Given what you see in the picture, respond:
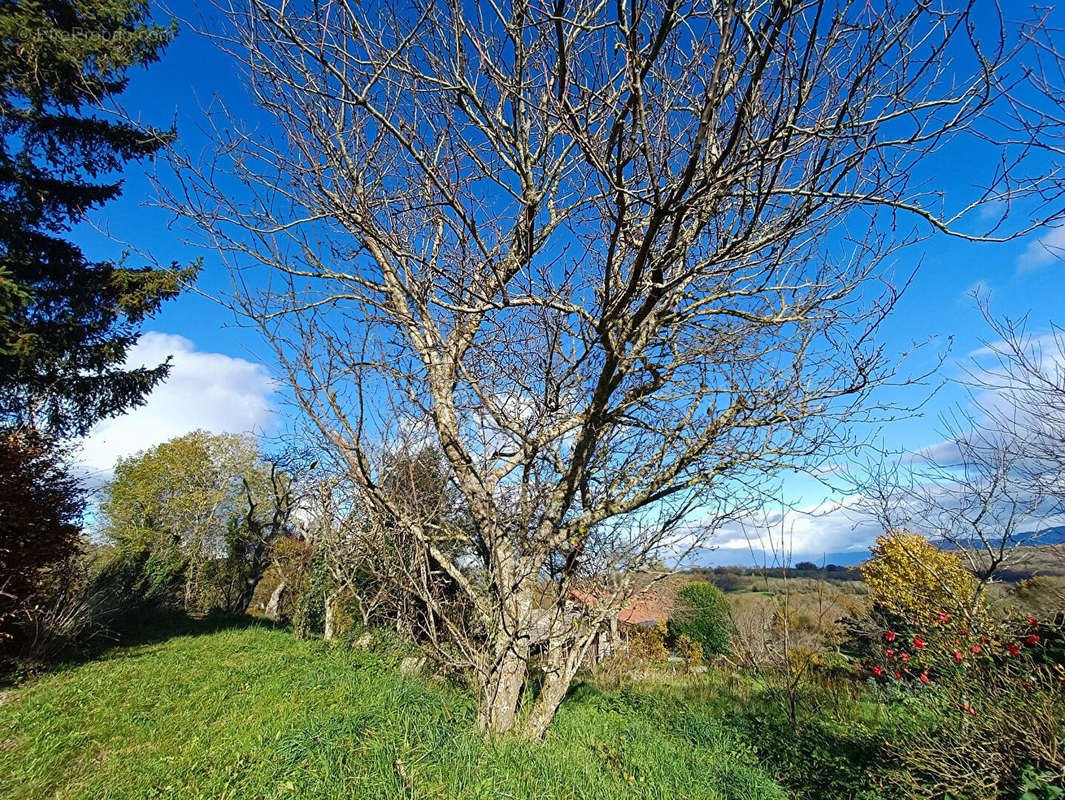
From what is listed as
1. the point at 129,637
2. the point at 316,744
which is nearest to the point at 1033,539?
the point at 316,744

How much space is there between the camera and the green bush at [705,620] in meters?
16.2

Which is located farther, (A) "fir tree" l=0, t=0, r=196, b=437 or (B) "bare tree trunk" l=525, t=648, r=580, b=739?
(A) "fir tree" l=0, t=0, r=196, b=437

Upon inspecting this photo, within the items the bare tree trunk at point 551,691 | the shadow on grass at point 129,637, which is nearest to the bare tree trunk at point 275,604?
the shadow on grass at point 129,637

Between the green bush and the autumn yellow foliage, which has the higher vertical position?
the autumn yellow foliage

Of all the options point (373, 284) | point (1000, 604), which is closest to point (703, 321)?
point (373, 284)

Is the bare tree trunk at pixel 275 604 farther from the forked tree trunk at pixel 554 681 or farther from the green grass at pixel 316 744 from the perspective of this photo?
the forked tree trunk at pixel 554 681

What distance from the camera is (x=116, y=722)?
411 cm

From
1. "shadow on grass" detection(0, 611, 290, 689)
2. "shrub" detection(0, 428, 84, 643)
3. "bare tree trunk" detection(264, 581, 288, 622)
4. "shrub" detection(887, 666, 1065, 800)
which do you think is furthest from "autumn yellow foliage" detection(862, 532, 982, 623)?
"bare tree trunk" detection(264, 581, 288, 622)

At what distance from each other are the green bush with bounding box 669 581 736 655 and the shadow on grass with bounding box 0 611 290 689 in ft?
46.8

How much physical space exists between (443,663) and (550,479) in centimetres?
182

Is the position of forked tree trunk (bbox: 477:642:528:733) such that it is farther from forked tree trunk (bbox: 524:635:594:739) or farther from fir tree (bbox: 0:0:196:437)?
fir tree (bbox: 0:0:196:437)

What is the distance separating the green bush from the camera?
16211 mm

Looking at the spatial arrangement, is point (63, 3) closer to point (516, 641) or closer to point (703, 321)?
point (703, 321)

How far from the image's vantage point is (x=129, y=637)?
8.45 meters
